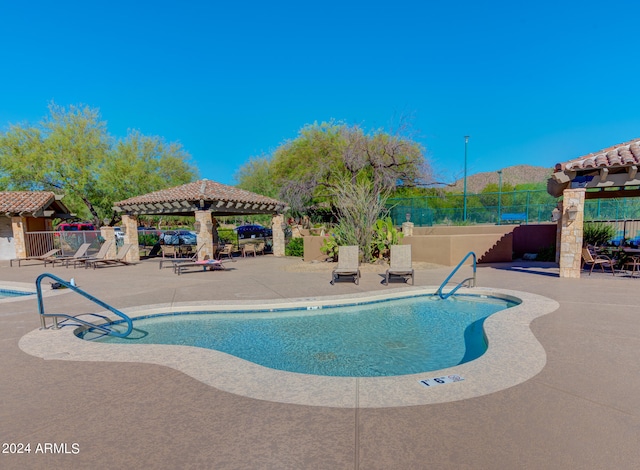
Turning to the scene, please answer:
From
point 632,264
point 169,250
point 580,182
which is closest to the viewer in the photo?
point 580,182

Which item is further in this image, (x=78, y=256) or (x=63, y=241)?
(x=63, y=241)

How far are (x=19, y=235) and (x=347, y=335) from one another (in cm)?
2100

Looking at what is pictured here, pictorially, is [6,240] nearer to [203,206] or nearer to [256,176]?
[203,206]

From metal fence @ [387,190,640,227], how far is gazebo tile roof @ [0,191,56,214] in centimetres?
1924

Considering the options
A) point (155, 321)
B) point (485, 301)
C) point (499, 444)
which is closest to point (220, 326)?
point (155, 321)

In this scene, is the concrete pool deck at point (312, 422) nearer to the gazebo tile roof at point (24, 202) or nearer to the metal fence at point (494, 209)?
the metal fence at point (494, 209)

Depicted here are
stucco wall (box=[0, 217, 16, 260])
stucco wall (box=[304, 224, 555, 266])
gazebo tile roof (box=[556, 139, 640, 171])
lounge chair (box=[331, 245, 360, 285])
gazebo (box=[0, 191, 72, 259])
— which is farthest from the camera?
stucco wall (box=[0, 217, 16, 260])

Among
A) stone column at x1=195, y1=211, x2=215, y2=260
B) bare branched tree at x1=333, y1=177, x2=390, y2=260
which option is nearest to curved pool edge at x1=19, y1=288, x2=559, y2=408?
bare branched tree at x1=333, y1=177, x2=390, y2=260

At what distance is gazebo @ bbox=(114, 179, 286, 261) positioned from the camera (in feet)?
53.6

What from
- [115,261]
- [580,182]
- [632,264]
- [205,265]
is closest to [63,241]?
[115,261]

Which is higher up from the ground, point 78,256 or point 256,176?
point 256,176

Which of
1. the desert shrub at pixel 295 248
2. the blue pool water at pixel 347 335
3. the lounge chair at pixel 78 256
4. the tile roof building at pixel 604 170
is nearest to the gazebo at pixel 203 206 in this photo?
the desert shrub at pixel 295 248

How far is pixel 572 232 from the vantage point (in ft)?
33.6

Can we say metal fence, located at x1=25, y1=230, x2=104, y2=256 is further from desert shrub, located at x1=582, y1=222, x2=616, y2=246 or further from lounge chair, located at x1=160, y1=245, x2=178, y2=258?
desert shrub, located at x1=582, y1=222, x2=616, y2=246
